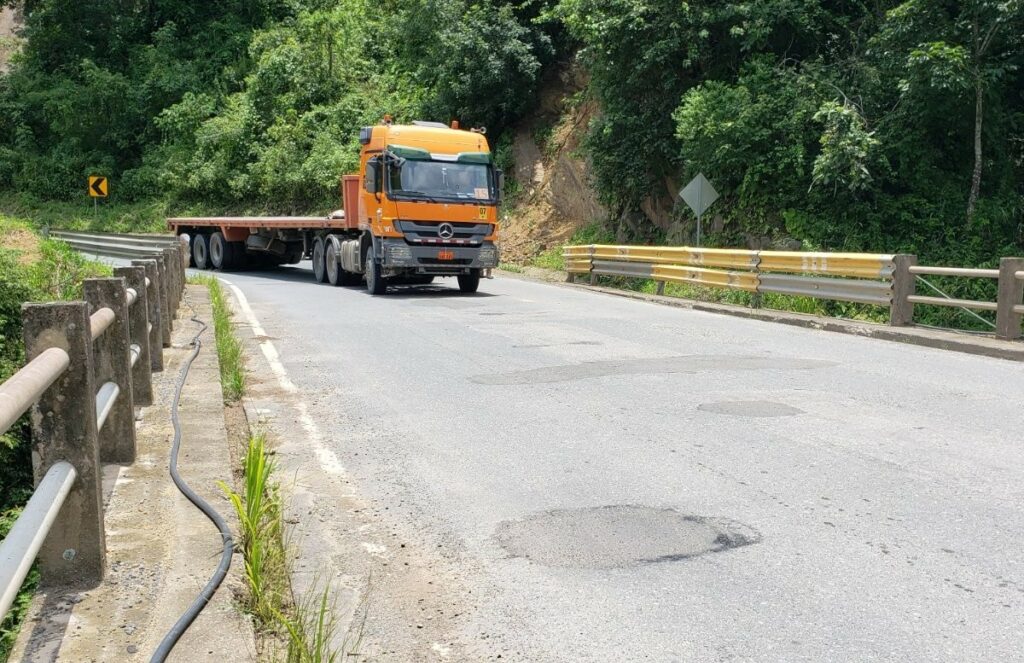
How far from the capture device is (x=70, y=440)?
362 cm

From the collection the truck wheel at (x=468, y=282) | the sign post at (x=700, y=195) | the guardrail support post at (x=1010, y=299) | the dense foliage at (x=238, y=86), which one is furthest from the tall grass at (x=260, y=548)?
the dense foliage at (x=238, y=86)

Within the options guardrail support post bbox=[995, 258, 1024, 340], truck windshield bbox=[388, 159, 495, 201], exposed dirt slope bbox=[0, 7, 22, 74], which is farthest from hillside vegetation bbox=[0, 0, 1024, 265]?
exposed dirt slope bbox=[0, 7, 22, 74]

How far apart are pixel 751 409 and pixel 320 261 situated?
17.5m

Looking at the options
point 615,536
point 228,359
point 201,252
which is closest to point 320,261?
point 201,252

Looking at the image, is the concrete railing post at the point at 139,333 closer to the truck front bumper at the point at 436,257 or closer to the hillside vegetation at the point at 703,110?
the truck front bumper at the point at 436,257

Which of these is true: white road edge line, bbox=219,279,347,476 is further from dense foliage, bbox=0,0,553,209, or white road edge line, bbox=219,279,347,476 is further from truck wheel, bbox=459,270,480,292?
dense foliage, bbox=0,0,553,209

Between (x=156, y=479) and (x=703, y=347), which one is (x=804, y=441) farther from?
(x=703, y=347)

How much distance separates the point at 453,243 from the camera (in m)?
19.5

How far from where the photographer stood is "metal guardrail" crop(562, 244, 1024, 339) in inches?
468

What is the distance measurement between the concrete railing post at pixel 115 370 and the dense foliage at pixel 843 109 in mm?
16271

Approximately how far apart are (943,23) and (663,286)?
7.28 metres

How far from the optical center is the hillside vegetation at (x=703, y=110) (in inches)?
771

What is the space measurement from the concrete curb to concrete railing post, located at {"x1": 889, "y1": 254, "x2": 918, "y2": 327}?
10.1 inches

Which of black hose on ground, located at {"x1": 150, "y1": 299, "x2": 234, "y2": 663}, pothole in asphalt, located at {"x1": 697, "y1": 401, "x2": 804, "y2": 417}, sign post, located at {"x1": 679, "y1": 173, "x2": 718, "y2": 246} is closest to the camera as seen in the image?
black hose on ground, located at {"x1": 150, "y1": 299, "x2": 234, "y2": 663}
